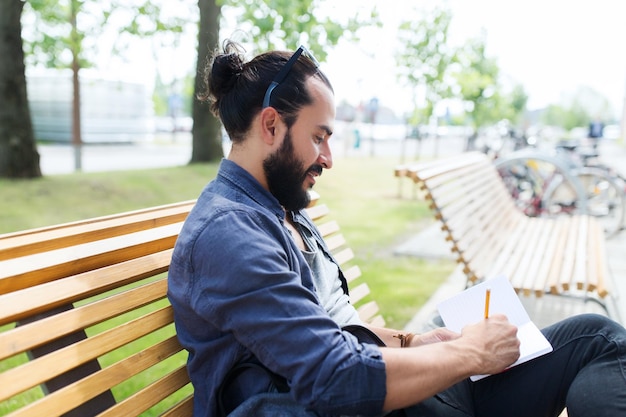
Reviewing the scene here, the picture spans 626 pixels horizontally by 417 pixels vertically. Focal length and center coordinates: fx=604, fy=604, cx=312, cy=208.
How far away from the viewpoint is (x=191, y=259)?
153cm

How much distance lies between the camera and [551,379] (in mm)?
1982

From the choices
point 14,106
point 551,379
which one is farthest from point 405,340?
point 14,106

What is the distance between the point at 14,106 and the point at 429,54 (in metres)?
8.12

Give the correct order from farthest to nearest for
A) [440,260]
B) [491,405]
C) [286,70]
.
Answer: [440,260], [491,405], [286,70]

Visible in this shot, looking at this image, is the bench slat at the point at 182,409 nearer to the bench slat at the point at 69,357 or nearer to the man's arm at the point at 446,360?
the bench slat at the point at 69,357

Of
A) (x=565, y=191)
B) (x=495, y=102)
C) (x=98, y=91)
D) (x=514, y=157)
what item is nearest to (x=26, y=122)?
(x=514, y=157)

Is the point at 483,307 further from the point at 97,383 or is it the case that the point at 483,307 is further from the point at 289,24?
the point at 289,24

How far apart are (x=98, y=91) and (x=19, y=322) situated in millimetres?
25362

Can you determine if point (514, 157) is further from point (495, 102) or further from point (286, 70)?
point (495, 102)

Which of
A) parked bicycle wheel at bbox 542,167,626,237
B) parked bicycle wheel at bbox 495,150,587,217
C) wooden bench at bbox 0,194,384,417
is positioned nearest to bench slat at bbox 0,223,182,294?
wooden bench at bbox 0,194,384,417

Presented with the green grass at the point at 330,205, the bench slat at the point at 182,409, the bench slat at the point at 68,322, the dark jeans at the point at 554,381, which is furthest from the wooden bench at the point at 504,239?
the bench slat at the point at 68,322

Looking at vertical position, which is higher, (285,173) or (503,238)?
(285,173)

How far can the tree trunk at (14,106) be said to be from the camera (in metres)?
7.08

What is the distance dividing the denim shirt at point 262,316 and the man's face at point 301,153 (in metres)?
0.21
